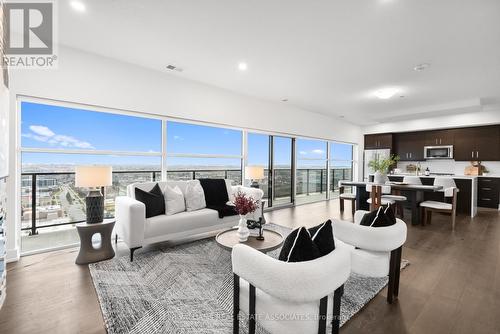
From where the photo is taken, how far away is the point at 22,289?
2213 millimetres

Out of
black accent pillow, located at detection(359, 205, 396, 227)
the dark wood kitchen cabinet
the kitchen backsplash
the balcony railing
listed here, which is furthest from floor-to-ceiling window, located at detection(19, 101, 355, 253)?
the dark wood kitchen cabinet

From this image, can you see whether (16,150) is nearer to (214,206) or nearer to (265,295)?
(214,206)

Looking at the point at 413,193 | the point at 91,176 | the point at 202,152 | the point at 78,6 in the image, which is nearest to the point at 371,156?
the point at 413,193

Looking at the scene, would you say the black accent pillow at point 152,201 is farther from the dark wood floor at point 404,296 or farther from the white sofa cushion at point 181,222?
the dark wood floor at point 404,296

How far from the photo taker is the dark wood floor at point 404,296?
1.74 metres

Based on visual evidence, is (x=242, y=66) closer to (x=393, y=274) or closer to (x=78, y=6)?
(x=78, y=6)

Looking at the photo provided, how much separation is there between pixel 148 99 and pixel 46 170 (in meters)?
1.79

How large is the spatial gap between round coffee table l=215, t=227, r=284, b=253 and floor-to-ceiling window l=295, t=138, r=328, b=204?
424 cm

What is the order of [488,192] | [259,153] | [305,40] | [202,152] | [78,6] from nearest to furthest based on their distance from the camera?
[78,6], [305,40], [202,152], [259,153], [488,192]

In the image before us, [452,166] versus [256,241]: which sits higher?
[452,166]

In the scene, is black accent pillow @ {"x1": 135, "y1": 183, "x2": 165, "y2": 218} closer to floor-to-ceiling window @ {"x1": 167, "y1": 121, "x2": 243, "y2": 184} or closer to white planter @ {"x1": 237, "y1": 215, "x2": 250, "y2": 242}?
floor-to-ceiling window @ {"x1": 167, "y1": 121, "x2": 243, "y2": 184}

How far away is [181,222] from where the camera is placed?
3215 millimetres

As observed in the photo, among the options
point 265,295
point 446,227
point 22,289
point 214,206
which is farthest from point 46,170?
point 446,227

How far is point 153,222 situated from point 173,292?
108 centimetres
